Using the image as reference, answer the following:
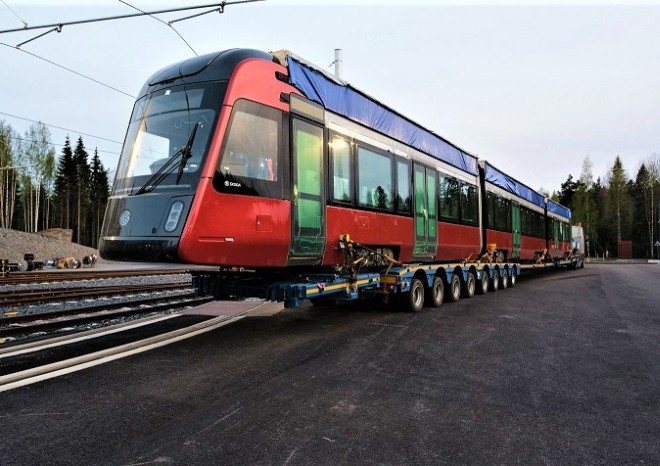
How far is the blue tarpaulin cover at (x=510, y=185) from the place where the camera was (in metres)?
15.0

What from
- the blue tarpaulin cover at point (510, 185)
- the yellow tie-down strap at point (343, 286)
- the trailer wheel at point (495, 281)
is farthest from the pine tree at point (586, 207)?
the yellow tie-down strap at point (343, 286)

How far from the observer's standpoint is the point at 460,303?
11203mm

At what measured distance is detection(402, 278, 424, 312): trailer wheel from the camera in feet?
30.7

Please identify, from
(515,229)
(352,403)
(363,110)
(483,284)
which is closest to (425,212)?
(363,110)

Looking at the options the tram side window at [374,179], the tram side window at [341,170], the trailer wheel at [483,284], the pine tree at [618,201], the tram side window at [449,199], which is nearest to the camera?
the tram side window at [341,170]

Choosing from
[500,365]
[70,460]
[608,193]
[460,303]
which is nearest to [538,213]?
[460,303]

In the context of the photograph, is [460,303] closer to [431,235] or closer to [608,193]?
[431,235]

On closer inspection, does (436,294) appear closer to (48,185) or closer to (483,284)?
(483,284)

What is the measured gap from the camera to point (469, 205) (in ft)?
42.4

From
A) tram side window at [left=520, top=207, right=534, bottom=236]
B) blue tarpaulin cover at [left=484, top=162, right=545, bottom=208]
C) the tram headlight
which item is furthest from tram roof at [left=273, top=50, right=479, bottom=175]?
tram side window at [left=520, top=207, right=534, bottom=236]

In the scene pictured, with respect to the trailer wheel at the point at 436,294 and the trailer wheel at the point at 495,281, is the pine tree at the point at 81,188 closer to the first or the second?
the trailer wheel at the point at 495,281

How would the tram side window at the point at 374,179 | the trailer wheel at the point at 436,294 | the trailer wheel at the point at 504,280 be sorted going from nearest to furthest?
1. the tram side window at the point at 374,179
2. the trailer wheel at the point at 436,294
3. the trailer wheel at the point at 504,280

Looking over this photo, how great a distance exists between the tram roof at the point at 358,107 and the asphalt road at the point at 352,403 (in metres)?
3.72

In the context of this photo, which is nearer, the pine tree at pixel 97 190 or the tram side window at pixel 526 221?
the tram side window at pixel 526 221
